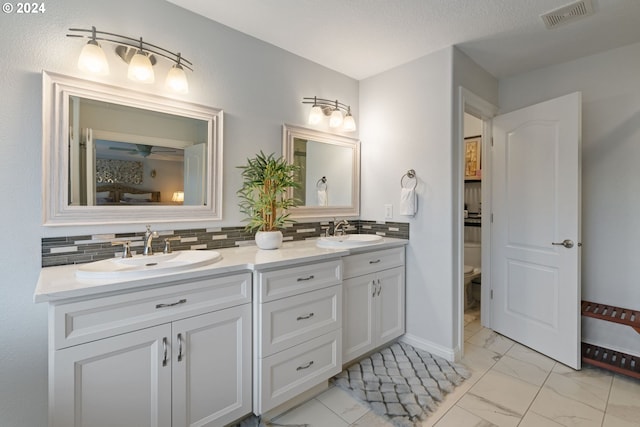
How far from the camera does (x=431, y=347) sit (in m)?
2.31

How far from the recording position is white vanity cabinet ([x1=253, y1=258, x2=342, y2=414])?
151 cm

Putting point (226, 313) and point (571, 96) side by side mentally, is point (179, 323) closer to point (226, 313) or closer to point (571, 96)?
point (226, 313)

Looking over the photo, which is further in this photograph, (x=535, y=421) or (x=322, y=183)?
(x=322, y=183)

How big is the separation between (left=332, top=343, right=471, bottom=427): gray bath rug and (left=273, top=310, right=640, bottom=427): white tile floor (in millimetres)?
57

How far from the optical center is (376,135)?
2709mm

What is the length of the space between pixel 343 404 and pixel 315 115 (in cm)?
205

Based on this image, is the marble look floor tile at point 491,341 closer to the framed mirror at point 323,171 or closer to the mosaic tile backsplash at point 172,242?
the mosaic tile backsplash at point 172,242

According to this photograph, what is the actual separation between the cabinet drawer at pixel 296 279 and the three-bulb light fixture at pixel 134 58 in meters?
1.21

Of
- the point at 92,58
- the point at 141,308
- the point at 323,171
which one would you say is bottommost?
the point at 141,308

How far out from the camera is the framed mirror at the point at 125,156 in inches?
56.2

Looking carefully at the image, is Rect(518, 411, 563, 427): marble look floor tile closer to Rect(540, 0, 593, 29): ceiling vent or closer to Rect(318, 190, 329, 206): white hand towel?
Rect(318, 190, 329, 206): white hand towel

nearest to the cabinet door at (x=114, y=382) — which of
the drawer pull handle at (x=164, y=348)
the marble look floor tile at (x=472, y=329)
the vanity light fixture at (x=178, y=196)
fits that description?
the drawer pull handle at (x=164, y=348)

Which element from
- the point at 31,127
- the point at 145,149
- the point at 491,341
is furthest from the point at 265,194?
the point at 491,341

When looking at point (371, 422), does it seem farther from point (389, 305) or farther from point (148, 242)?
point (148, 242)
